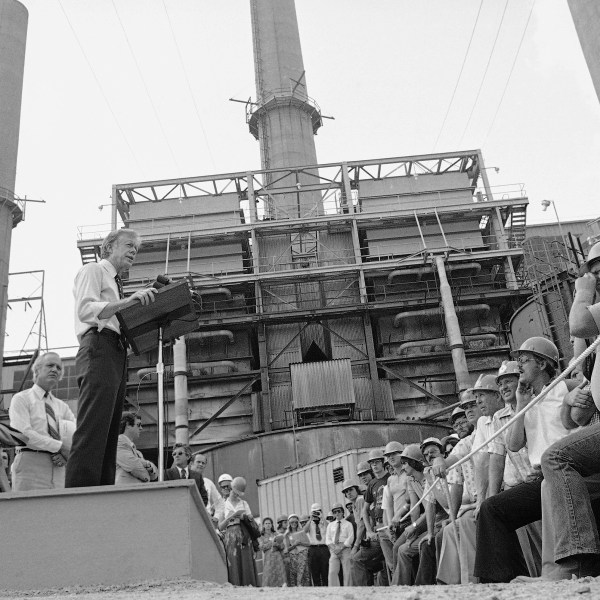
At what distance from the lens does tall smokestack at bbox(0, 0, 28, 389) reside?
29219 millimetres

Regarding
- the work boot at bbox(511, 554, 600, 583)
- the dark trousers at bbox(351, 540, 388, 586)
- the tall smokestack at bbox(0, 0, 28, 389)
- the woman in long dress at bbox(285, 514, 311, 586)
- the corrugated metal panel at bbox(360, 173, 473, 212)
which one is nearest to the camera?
the work boot at bbox(511, 554, 600, 583)

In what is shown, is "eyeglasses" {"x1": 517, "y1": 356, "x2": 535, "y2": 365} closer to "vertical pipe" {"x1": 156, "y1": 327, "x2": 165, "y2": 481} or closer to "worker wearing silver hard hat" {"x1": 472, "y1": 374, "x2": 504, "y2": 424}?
"worker wearing silver hard hat" {"x1": 472, "y1": 374, "x2": 504, "y2": 424}

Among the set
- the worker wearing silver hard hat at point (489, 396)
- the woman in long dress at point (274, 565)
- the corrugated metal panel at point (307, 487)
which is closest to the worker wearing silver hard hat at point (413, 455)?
the worker wearing silver hard hat at point (489, 396)

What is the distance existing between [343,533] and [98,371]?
238 inches

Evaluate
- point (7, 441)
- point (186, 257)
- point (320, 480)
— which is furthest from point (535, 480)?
point (186, 257)

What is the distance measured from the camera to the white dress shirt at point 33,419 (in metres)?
5.15

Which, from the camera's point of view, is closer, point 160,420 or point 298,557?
point 160,420

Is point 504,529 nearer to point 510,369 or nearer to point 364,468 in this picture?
point 510,369

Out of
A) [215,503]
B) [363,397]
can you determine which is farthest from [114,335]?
[363,397]

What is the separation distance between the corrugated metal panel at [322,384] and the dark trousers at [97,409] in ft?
67.8

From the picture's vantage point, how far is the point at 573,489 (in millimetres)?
3490

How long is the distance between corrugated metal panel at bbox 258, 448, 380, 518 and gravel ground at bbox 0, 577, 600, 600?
50.8 feet

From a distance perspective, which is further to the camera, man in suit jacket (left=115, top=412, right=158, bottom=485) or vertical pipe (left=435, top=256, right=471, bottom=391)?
vertical pipe (left=435, top=256, right=471, bottom=391)

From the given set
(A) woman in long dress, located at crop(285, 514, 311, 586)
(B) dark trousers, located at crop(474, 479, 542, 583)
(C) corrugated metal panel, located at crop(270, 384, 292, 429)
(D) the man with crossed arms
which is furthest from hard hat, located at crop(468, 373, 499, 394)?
(C) corrugated metal panel, located at crop(270, 384, 292, 429)
